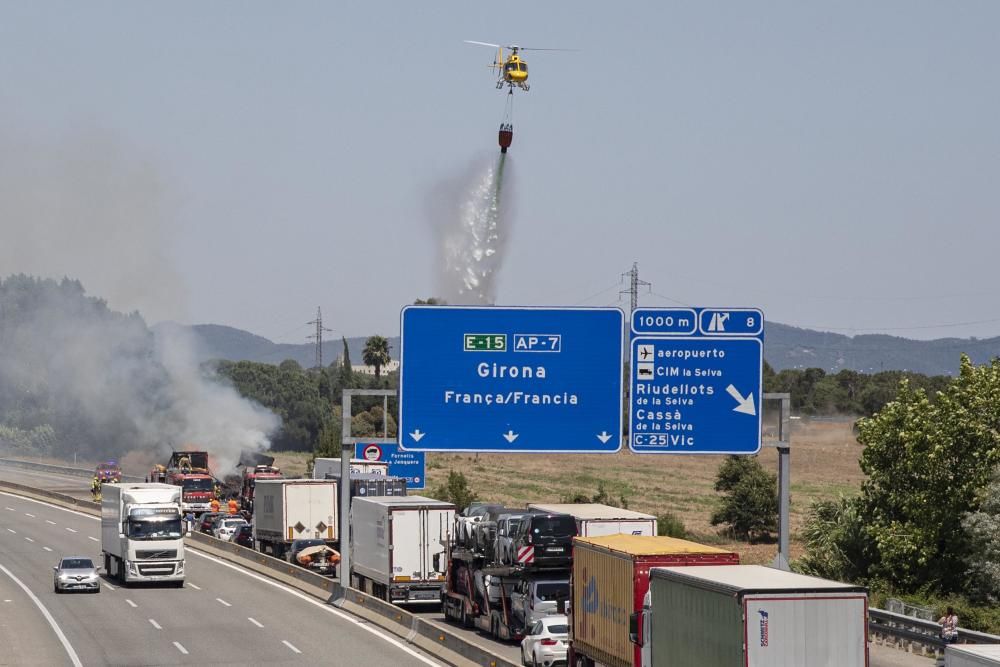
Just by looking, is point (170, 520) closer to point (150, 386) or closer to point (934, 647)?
point (934, 647)

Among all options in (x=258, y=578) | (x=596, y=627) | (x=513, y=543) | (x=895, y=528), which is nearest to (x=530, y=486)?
(x=258, y=578)

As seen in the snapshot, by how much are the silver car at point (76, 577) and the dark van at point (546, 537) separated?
20121mm

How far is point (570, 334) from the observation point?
35188 millimetres

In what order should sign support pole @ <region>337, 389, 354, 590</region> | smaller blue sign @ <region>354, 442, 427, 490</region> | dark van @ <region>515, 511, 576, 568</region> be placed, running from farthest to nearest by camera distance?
smaller blue sign @ <region>354, 442, 427, 490</region>
sign support pole @ <region>337, 389, 354, 590</region>
dark van @ <region>515, 511, 576, 568</region>

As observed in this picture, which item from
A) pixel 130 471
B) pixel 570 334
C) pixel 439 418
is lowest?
pixel 130 471

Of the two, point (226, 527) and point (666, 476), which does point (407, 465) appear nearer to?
point (226, 527)

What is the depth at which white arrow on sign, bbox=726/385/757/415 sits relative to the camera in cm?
3384

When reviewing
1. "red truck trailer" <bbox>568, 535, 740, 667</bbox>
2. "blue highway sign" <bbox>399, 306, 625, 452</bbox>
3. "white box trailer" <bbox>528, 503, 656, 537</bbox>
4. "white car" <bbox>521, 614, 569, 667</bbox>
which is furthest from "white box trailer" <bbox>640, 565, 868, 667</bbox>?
"white box trailer" <bbox>528, 503, 656, 537</bbox>

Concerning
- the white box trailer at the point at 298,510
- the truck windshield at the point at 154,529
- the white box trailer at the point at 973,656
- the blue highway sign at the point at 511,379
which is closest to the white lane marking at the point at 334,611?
the white box trailer at the point at 298,510

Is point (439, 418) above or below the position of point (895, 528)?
above

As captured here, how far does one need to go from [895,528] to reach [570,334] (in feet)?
68.5

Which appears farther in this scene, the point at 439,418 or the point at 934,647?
the point at 934,647

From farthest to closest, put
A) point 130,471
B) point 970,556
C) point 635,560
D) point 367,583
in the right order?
1. point 130,471
2. point 367,583
3. point 970,556
4. point 635,560

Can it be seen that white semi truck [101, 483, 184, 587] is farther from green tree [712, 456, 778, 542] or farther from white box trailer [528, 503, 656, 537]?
green tree [712, 456, 778, 542]
